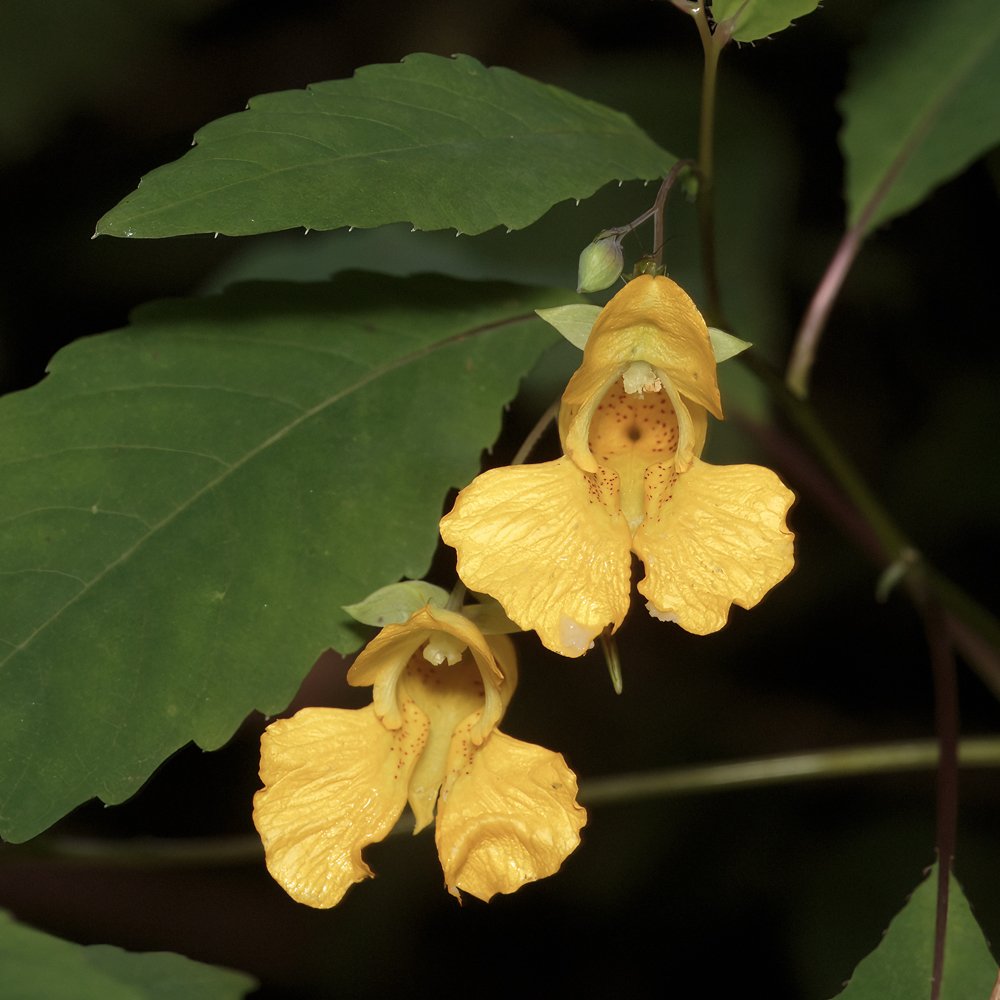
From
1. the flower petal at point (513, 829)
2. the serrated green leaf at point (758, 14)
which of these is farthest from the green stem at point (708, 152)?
the flower petal at point (513, 829)

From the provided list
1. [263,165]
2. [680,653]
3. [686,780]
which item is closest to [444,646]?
[263,165]

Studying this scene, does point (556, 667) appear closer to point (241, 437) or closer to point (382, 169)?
point (241, 437)

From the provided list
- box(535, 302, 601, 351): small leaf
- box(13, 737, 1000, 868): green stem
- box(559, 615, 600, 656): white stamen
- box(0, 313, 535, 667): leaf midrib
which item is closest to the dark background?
box(13, 737, 1000, 868): green stem

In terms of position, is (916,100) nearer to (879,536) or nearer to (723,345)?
(879,536)

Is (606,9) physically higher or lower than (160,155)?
higher

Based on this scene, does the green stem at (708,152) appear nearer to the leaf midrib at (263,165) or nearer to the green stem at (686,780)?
the leaf midrib at (263,165)

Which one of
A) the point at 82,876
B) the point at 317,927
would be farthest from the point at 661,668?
the point at 82,876
